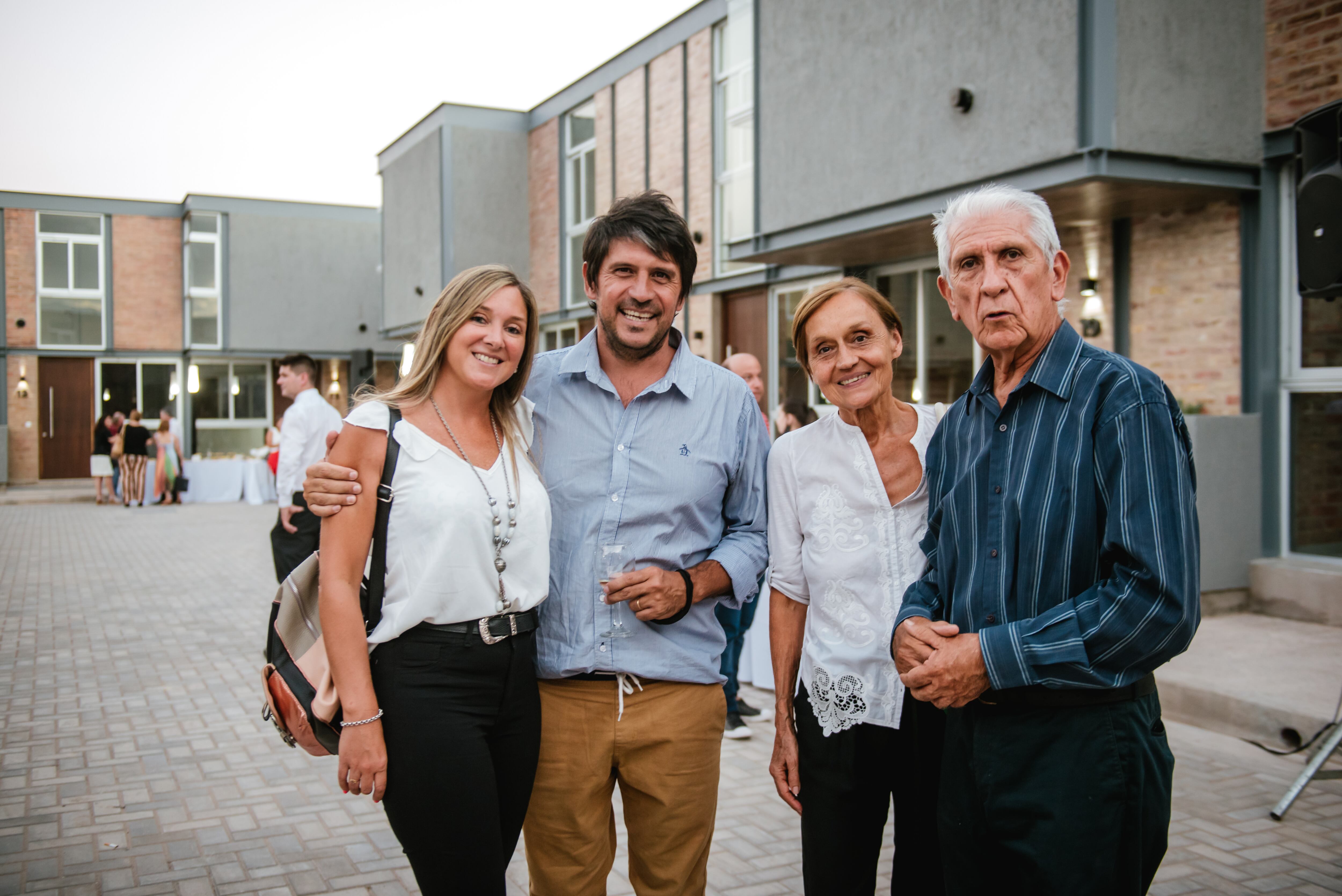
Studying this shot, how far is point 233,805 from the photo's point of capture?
454cm

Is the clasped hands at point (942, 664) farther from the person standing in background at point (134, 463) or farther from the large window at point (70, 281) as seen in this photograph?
the large window at point (70, 281)

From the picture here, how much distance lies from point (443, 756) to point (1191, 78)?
7.59 metres

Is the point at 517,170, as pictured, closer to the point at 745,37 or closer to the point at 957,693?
the point at 745,37

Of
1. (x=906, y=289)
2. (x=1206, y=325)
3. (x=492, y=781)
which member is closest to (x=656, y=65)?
(x=906, y=289)

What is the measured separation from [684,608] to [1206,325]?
282 inches

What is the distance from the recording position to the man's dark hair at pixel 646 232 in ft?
8.12

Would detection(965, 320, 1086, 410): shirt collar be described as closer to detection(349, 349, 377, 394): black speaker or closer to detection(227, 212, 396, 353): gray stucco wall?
detection(349, 349, 377, 394): black speaker

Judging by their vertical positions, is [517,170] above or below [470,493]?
above

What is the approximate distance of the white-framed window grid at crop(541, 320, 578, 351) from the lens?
19125 millimetres

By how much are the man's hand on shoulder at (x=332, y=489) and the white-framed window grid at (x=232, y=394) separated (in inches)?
1193

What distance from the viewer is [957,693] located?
5.98ft

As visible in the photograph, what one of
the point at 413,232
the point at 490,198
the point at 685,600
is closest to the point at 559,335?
the point at 490,198

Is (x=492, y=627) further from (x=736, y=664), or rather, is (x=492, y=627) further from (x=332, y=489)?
(x=736, y=664)

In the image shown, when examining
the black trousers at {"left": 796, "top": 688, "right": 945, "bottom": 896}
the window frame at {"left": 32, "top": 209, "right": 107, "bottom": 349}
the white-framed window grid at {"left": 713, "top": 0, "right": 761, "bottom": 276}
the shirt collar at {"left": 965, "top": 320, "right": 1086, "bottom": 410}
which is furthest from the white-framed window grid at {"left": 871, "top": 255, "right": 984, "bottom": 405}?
the window frame at {"left": 32, "top": 209, "right": 107, "bottom": 349}
